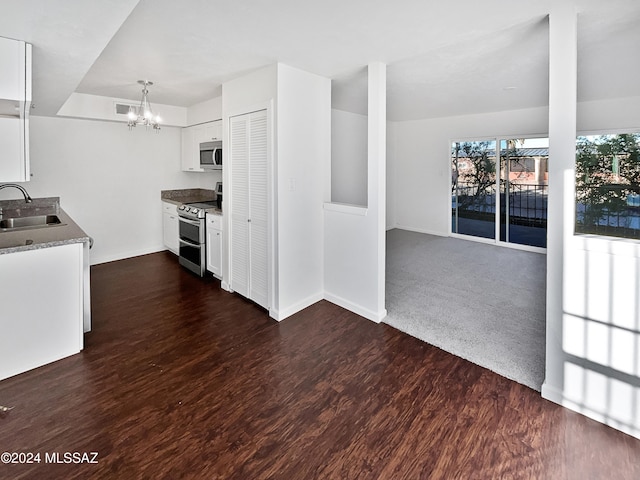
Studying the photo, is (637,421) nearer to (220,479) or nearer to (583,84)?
(220,479)

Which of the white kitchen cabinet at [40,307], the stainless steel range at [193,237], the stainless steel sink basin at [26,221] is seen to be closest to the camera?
the white kitchen cabinet at [40,307]

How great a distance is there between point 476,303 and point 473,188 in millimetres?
3510

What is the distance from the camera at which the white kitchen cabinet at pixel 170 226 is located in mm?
5422

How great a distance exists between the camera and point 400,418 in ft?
6.73

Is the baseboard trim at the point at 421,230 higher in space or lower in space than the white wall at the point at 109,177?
lower

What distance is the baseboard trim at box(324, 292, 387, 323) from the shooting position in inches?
131

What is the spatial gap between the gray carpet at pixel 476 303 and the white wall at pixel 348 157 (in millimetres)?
1240

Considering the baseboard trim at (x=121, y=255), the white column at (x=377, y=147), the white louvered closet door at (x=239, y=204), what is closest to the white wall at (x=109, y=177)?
the baseboard trim at (x=121, y=255)

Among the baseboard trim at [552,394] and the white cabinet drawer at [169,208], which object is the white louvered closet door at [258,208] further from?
the baseboard trim at [552,394]

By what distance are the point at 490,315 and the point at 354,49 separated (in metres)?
2.74

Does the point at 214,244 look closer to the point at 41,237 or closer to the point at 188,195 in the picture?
the point at 41,237

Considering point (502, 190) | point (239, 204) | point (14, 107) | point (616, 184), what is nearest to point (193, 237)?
point (239, 204)

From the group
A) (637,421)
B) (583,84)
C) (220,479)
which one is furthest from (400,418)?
(583,84)

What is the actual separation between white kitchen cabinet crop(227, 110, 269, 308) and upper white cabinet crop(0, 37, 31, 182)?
68.1 inches
